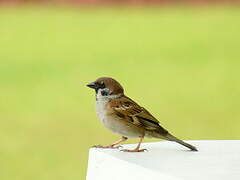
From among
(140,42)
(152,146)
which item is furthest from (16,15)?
(152,146)

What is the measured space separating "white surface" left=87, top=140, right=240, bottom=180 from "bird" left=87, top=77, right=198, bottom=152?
0.28ft

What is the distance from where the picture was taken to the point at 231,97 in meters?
14.3

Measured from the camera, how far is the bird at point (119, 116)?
11.4 feet

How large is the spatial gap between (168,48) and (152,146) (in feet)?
49.5

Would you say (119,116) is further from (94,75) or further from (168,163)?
(94,75)

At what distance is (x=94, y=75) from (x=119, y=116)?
1173 cm

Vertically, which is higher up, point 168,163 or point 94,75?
point 94,75

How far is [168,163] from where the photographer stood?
3119mm

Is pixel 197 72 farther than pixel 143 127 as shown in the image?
Yes

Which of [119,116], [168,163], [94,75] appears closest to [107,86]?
[119,116]

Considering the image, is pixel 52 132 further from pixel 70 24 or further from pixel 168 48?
pixel 70 24

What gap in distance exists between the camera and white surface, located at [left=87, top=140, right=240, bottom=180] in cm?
289

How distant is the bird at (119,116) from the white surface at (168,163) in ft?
0.28

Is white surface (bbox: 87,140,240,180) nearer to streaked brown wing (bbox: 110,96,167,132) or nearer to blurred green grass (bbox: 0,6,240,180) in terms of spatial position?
streaked brown wing (bbox: 110,96,167,132)
